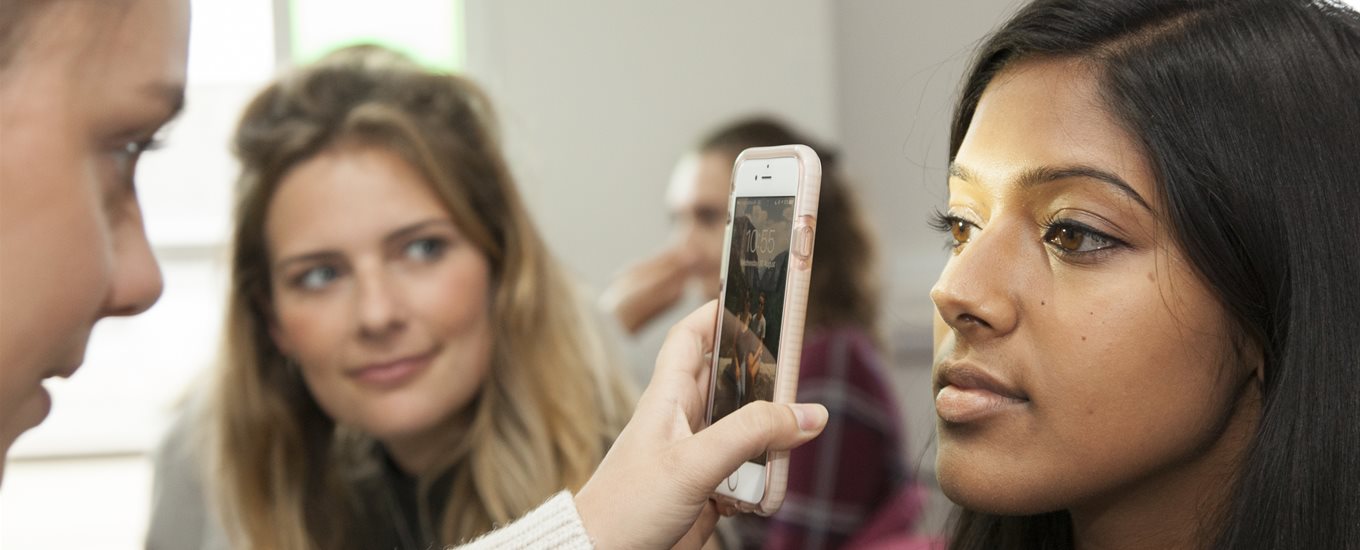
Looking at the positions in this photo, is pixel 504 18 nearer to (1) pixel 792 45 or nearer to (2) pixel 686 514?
(1) pixel 792 45

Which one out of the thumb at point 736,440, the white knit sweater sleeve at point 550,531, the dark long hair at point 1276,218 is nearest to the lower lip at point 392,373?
the white knit sweater sleeve at point 550,531

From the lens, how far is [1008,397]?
88 cm

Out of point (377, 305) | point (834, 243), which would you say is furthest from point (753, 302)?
point (834, 243)

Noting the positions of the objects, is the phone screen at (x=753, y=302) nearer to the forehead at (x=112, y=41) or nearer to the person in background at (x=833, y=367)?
the forehead at (x=112, y=41)

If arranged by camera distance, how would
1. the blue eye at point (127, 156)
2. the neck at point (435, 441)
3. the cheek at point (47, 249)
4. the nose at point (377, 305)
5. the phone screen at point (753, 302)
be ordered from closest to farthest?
the cheek at point (47, 249)
the blue eye at point (127, 156)
the phone screen at point (753, 302)
the nose at point (377, 305)
the neck at point (435, 441)

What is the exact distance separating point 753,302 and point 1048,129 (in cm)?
26

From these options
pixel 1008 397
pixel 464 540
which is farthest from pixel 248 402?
pixel 1008 397

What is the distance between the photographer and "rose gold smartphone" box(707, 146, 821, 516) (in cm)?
91

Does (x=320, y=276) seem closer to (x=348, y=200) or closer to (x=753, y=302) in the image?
(x=348, y=200)

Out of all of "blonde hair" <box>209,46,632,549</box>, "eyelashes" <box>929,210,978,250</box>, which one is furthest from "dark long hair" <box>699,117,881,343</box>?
"eyelashes" <box>929,210,978,250</box>

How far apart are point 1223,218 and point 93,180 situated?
746 millimetres

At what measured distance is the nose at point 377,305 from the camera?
152 centimetres

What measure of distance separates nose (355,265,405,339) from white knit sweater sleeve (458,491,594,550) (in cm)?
63

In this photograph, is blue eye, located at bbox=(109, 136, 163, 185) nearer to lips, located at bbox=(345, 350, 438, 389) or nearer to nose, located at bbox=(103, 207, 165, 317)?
nose, located at bbox=(103, 207, 165, 317)
